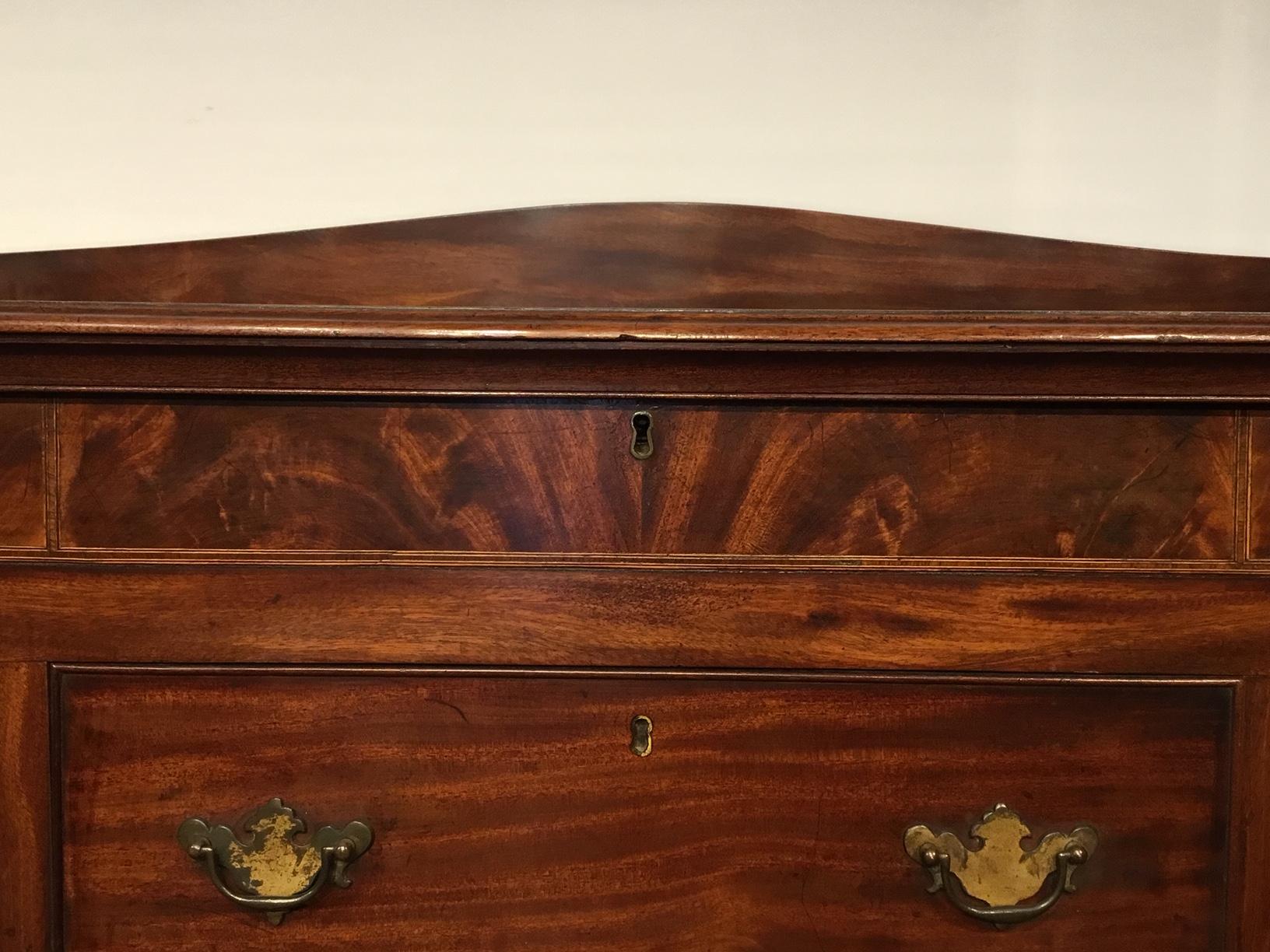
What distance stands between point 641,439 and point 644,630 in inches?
5.1

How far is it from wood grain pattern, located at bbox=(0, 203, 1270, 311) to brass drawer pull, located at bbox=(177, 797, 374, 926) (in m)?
0.44

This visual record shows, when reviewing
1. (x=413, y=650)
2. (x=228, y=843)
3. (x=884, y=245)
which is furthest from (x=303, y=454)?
(x=884, y=245)

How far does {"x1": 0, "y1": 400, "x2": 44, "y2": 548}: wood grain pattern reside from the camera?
606mm

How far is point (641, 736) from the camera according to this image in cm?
62

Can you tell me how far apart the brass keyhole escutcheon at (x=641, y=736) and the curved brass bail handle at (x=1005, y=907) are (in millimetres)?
197

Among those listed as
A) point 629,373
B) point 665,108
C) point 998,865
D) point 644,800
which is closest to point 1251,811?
point 998,865

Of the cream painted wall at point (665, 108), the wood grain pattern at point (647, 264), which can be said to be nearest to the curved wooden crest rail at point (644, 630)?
the wood grain pattern at point (647, 264)

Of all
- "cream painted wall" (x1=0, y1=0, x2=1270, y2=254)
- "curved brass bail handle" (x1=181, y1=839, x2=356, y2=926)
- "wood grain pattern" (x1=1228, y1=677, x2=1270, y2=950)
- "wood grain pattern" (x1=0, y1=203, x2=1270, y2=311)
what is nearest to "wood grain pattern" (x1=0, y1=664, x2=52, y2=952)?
"curved brass bail handle" (x1=181, y1=839, x2=356, y2=926)

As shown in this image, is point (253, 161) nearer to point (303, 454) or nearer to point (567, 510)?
point (303, 454)

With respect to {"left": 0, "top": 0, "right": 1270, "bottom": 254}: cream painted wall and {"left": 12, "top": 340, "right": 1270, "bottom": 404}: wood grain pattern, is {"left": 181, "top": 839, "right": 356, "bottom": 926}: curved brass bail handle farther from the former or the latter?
{"left": 0, "top": 0, "right": 1270, "bottom": 254}: cream painted wall

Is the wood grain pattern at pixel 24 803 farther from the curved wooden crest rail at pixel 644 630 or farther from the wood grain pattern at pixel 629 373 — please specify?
the wood grain pattern at pixel 629 373

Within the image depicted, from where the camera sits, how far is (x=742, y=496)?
0.61 metres

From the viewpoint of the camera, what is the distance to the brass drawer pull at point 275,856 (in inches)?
24.2

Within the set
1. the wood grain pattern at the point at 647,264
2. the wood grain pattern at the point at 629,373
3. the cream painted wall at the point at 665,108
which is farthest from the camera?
the cream painted wall at the point at 665,108
